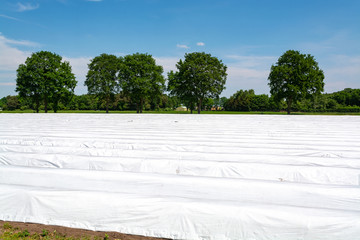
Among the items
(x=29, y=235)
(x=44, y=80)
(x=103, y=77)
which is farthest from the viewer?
(x=103, y=77)

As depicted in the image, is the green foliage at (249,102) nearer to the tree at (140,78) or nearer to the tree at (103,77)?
the tree at (140,78)

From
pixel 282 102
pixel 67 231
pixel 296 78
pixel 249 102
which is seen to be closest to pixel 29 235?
pixel 67 231

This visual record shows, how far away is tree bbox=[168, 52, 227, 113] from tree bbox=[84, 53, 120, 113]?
10.7m

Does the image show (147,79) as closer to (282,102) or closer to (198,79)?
(198,79)

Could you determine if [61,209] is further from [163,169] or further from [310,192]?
[310,192]

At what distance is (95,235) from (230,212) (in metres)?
1.62

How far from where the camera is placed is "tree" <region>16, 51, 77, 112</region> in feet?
111

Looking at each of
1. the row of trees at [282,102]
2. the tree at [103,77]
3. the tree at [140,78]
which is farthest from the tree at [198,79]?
the row of trees at [282,102]

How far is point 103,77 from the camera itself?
1588 inches

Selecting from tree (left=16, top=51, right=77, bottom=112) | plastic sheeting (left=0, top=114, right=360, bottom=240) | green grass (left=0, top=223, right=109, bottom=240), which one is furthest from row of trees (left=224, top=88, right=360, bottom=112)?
green grass (left=0, top=223, right=109, bottom=240)

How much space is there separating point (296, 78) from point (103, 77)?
32.7m

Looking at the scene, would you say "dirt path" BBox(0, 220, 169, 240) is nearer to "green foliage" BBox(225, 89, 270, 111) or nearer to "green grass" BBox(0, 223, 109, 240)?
"green grass" BBox(0, 223, 109, 240)

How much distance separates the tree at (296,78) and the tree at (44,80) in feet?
112

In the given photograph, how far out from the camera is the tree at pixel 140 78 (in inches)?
1510
